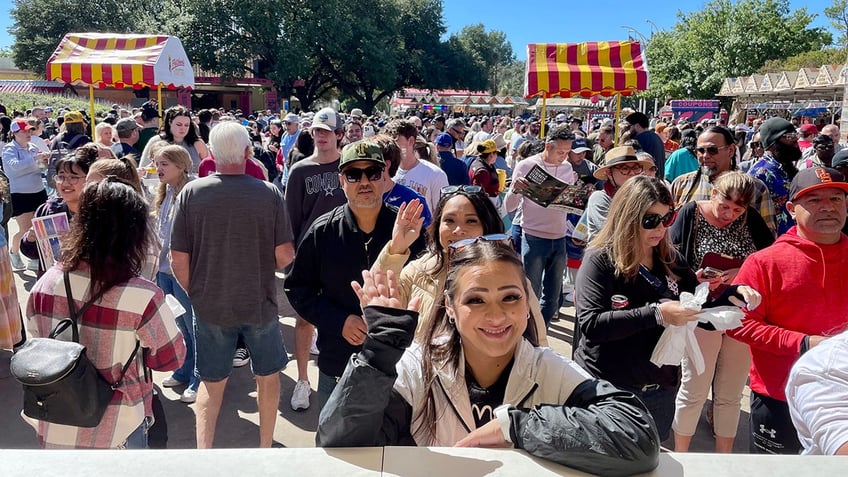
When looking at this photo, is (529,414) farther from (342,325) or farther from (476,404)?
(342,325)

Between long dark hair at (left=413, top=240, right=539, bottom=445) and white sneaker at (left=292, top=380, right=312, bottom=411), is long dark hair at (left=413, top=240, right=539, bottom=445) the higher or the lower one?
the higher one

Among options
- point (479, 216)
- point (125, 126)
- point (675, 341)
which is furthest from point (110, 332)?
point (125, 126)

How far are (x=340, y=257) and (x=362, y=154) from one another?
0.52m

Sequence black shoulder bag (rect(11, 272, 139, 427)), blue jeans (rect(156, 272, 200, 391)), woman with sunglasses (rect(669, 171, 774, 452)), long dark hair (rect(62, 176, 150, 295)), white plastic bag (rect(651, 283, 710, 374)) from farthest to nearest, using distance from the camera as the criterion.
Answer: blue jeans (rect(156, 272, 200, 391)) < woman with sunglasses (rect(669, 171, 774, 452)) < white plastic bag (rect(651, 283, 710, 374)) < long dark hair (rect(62, 176, 150, 295)) < black shoulder bag (rect(11, 272, 139, 427))

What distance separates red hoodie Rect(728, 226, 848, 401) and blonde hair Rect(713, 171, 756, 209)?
63cm

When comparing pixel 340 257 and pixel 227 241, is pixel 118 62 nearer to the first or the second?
pixel 227 241

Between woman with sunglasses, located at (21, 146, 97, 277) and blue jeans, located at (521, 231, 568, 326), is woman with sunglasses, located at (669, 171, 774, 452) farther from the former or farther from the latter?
woman with sunglasses, located at (21, 146, 97, 277)

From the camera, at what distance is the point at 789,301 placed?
2.63m

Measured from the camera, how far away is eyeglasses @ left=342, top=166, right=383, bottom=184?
9.63 feet

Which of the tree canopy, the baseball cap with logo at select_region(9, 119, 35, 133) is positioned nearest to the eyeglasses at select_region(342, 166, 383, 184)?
the baseball cap with logo at select_region(9, 119, 35, 133)

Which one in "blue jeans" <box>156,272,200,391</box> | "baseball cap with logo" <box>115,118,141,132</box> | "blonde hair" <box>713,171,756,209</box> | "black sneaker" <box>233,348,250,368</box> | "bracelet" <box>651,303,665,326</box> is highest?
"baseball cap with logo" <box>115,118,141,132</box>

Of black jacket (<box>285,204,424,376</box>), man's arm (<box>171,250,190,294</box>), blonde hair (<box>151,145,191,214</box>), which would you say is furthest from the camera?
blonde hair (<box>151,145,191,214</box>)

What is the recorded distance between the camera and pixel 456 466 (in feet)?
4.17

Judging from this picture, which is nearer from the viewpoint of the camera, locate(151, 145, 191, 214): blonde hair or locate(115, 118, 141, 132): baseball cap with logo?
locate(151, 145, 191, 214): blonde hair
